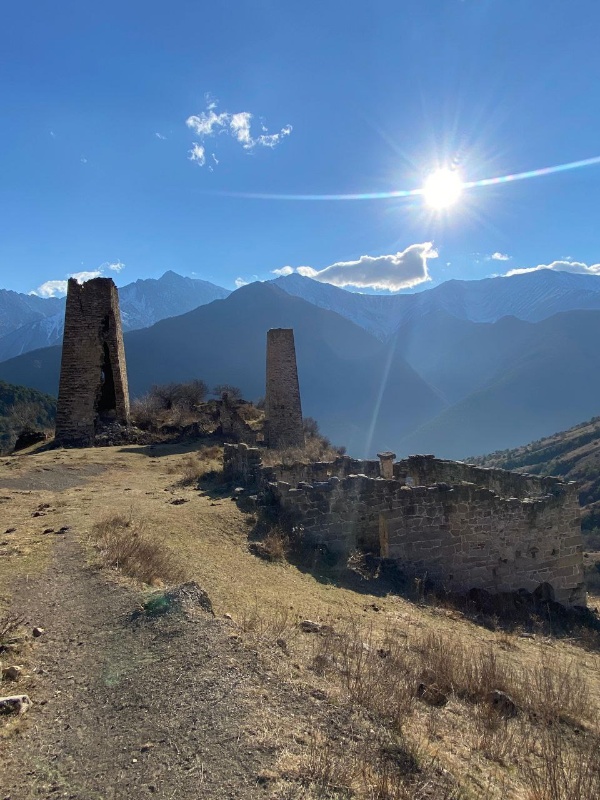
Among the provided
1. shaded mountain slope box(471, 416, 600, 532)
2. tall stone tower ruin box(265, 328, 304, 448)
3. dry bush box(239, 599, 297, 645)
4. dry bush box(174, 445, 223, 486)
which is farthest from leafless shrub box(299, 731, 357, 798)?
shaded mountain slope box(471, 416, 600, 532)

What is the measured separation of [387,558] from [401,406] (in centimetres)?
17010

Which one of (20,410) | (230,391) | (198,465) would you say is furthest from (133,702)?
(20,410)


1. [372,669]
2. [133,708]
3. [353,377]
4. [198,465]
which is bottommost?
[372,669]

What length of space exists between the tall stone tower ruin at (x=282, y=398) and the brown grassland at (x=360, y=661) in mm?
11343

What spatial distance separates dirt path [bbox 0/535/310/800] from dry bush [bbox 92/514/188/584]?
3.38 ft

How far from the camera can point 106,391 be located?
23375 millimetres

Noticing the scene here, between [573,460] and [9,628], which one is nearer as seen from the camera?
[9,628]

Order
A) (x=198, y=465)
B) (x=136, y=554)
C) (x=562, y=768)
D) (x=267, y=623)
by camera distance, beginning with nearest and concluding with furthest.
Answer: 1. (x=562, y=768)
2. (x=267, y=623)
3. (x=136, y=554)
4. (x=198, y=465)

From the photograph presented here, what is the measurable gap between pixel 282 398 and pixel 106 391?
7762 mm

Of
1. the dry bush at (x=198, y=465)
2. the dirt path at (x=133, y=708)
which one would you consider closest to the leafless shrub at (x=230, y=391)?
the dry bush at (x=198, y=465)

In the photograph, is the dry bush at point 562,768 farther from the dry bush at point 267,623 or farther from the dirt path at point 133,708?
the dry bush at point 267,623

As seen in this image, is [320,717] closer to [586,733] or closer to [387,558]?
[586,733]

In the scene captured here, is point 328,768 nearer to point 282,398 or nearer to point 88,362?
point 282,398

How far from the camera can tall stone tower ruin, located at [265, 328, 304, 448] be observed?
23375mm
